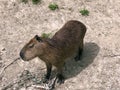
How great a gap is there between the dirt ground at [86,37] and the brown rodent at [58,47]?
1.25 feet

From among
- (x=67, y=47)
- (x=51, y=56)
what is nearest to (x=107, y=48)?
(x=67, y=47)

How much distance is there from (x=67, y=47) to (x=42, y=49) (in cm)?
71

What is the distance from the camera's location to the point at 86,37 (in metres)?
8.44

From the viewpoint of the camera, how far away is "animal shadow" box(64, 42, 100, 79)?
7578mm

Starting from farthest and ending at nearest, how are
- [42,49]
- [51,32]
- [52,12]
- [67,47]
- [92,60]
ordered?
1. [52,12]
2. [51,32]
3. [92,60]
4. [67,47]
5. [42,49]

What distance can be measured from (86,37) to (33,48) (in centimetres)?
220

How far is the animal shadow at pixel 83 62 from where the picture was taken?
24.9 feet

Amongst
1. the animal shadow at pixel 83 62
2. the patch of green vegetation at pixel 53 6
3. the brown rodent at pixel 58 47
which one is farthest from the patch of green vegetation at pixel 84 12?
the brown rodent at pixel 58 47

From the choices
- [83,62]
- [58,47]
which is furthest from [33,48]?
[83,62]

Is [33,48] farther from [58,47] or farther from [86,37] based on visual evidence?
[86,37]

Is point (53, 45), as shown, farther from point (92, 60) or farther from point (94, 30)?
point (94, 30)

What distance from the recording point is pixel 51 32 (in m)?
8.55

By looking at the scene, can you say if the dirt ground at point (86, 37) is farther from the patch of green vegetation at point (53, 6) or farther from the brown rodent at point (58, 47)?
the brown rodent at point (58, 47)

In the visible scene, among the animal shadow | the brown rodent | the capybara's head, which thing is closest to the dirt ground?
the animal shadow
